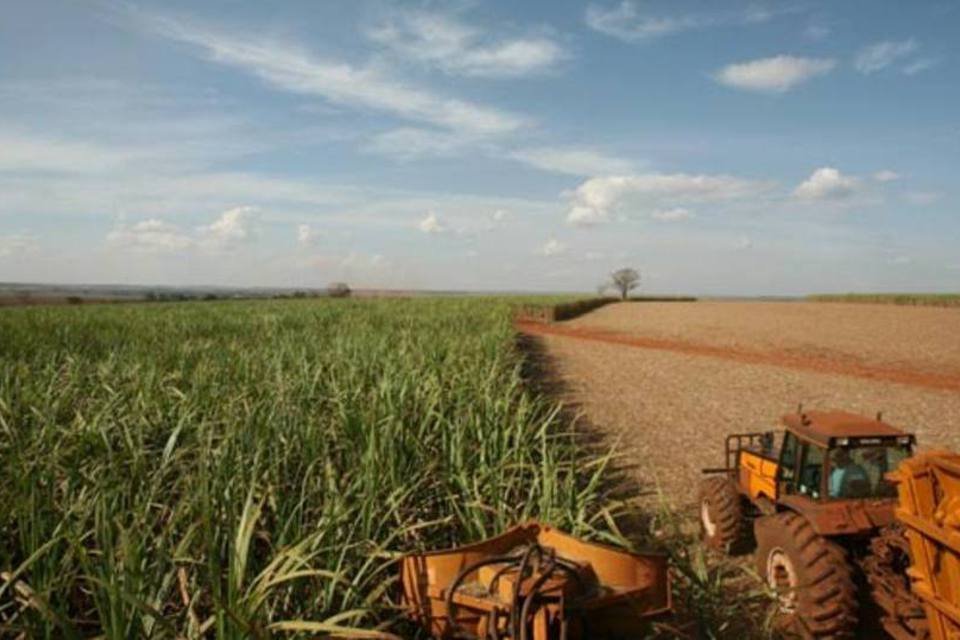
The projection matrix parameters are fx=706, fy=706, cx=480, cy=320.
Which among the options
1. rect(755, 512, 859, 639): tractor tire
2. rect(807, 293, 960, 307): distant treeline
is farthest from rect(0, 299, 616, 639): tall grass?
rect(807, 293, 960, 307): distant treeline

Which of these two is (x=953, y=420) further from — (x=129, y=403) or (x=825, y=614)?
(x=129, y=403)

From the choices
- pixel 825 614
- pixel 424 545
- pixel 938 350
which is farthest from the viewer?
pixel 938 350

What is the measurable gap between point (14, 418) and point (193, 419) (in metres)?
1.32

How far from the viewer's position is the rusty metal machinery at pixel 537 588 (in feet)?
9.14

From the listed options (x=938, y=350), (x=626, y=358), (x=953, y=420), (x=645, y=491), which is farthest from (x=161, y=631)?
(x=938, y=350)

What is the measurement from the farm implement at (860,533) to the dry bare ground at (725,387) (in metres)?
1.16

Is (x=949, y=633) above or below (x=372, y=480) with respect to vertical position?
below

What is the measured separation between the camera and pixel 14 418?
537cm

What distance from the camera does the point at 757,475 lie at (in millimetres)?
6582

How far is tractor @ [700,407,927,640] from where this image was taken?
4547 millimetres

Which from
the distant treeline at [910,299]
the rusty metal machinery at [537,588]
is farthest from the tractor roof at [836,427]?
the distant treeline at [910,299]

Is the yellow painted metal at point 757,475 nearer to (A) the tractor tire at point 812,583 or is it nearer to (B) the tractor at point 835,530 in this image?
(B) the tractor at point 835,530

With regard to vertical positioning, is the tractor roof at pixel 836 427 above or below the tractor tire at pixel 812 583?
above

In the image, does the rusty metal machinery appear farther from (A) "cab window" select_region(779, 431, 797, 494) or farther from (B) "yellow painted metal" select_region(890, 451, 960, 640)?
(A) "cab window" select_region(779, 431, 797, 494)
